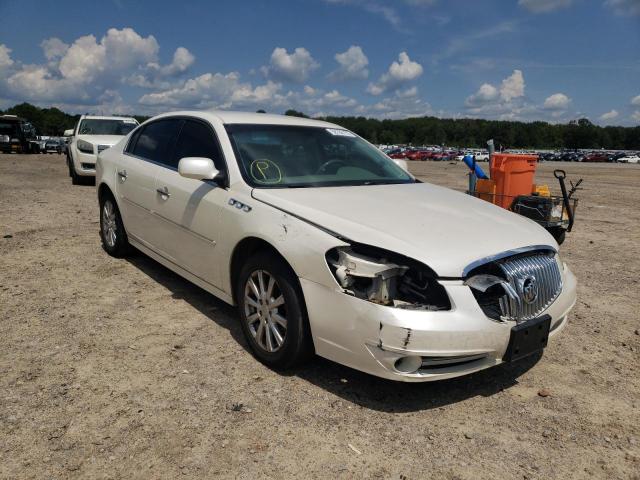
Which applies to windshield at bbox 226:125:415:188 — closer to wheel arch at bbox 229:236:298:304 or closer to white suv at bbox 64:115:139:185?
wheel arch at bbox 229:236:298:304

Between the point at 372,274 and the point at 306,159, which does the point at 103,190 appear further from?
the point at 372,274

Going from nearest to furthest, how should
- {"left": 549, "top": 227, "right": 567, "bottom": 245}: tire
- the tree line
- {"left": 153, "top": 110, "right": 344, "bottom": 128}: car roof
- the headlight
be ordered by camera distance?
{"left": 153, "top": 110, "right": 344, "bottom": 128}: car roof, {"left": 549, "top": 227, "right": 567, "bottom": 245}: tire, the headlight, the tree line

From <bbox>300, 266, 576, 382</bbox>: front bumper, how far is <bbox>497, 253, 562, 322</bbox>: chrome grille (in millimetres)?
117

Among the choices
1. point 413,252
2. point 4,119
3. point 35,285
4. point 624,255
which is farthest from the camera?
point 4,119

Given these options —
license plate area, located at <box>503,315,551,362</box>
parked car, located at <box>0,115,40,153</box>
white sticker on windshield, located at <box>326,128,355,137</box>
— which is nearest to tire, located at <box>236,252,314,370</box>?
license plate area, located at <box>503,315,551,362</box>

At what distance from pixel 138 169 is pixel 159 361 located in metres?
2.18

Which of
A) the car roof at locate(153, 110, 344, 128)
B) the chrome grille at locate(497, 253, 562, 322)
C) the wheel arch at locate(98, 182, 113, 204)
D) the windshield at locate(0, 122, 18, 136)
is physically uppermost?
the windshield at locate(0, 122, 18, 136)

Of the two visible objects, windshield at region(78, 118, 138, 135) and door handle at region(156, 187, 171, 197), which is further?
windshield at region(78, 118, 138, 135)

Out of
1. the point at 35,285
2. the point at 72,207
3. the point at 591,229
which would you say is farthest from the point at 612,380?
the point at 72,207

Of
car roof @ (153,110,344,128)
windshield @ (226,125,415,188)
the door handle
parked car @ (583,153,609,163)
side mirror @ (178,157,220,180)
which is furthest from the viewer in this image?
parked car @ (583,153,609,163)

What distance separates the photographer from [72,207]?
31.4 feet

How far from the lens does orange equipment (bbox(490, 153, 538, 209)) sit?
7.12 m

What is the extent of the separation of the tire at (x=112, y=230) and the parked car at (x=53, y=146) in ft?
113

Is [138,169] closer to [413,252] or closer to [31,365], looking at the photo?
[31,365]
